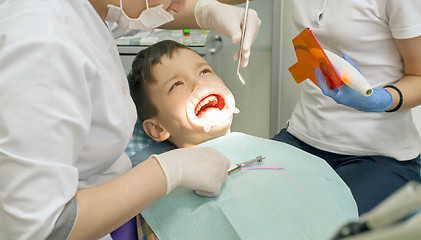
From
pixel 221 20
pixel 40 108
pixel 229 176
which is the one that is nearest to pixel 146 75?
pixel 221 20

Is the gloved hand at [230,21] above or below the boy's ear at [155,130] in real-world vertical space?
above

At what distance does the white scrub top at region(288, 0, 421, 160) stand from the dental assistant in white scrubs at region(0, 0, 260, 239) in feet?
2.28

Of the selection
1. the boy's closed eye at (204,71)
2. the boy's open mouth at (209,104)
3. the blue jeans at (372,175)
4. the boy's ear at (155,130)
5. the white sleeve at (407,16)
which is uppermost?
the white sleeve at (407,16)

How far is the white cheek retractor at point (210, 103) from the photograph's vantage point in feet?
4.78

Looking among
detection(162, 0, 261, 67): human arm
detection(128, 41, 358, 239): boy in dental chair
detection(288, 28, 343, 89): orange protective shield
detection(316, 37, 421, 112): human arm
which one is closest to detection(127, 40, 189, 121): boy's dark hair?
detection(128, 41, 358, 239): boy in dental chair

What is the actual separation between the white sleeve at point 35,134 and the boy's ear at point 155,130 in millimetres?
782

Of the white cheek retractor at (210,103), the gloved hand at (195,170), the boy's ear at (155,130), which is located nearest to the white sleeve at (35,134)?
the gloved hand at (195,170)

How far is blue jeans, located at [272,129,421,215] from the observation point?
4.52 feet

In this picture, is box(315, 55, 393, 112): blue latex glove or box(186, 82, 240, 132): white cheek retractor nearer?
box(315, 55, 393, 112): blue latex glove

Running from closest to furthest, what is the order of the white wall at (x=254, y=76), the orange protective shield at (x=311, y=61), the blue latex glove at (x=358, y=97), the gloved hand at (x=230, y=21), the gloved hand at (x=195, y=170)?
1. the gloved hand at (x=195, y=170)
2. the orange protective shield at (x=311, y=61)
3. the blue latex glove at (x=358, y=97)
4. the gloved hand at (x=230, y=21)
5. the white wall at (x=254, y=76)

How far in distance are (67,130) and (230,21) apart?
87 centimetres

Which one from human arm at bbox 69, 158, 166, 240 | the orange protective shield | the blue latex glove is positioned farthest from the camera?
the blue latex glove

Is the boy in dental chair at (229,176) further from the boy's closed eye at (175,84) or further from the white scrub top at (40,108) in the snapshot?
the white scrub top at (40,108)

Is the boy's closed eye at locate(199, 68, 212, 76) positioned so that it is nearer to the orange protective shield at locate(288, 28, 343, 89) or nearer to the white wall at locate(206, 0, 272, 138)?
the orange protective shield at locate(288, 28, 343, 89)
